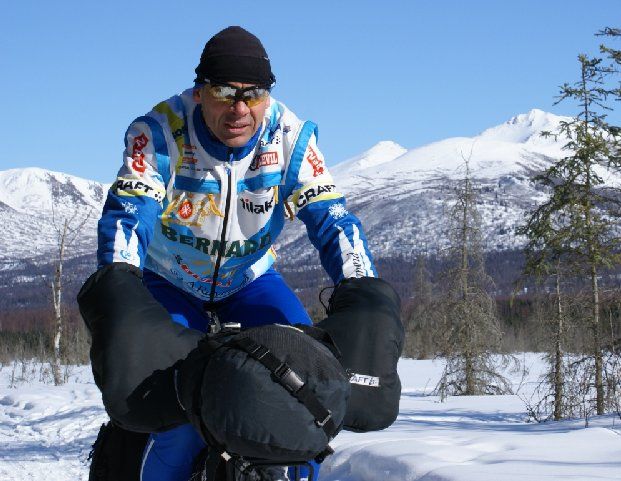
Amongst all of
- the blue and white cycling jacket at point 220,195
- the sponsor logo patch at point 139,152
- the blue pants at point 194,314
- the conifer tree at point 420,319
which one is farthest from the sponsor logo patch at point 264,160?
the conifer tree at point 420,319

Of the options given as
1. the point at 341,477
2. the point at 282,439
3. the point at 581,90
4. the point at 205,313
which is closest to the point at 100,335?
the point at 282,439

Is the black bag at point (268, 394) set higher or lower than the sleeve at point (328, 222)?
lower

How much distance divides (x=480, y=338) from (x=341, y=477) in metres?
25.8

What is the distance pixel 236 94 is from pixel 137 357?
2.73ft

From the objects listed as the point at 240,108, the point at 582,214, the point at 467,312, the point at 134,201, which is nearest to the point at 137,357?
the point at 134,201

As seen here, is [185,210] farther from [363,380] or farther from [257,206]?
[363,380]

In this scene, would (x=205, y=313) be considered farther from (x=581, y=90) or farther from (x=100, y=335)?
(x=581, y=90)

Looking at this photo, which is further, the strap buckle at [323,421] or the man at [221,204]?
the man at [221,204]

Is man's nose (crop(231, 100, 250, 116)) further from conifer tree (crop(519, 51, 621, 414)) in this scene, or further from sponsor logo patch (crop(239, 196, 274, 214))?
conifer tree (crop(519, 51, 621, 414))

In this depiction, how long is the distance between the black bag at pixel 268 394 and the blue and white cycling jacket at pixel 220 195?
0.66 metres

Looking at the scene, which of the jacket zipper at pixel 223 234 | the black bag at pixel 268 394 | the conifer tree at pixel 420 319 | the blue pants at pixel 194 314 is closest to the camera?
the black bag at pixel 268 394

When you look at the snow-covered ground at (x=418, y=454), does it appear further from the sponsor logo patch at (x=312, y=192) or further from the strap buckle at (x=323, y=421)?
the strap buckle at (x=323, y=421)

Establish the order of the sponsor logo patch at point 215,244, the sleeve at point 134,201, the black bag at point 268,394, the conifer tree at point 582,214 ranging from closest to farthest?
1. the black bag at point 268,394
2. the sleeve at point 134,201
3. the sponsor logo patch at point 215,244
4. the conifer tree at point 582,214

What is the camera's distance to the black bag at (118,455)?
247 centimetres
